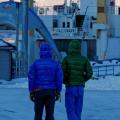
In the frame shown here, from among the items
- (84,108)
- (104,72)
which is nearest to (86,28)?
(104,72)

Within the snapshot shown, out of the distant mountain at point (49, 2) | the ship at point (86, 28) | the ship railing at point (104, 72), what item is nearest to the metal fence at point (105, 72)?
the ship railing at point (104, 72)

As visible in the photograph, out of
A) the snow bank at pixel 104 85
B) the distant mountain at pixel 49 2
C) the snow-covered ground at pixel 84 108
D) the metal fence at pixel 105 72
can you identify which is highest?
the distant mountain at pixel 49 2

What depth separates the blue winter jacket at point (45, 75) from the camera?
27.6 ft

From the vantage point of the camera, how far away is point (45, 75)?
8.42 m

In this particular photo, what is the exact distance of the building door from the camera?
2838 cm

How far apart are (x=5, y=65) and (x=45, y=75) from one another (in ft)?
66.6

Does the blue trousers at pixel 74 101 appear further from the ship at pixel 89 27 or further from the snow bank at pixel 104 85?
the ship at pixel 89 27

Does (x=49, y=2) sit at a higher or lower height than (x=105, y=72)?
higher

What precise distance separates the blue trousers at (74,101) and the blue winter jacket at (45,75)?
808 millimetres

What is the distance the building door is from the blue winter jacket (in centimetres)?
2004

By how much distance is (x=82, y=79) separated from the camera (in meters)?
9.21

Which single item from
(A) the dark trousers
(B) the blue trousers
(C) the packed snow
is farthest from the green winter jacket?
(C) the packed snow

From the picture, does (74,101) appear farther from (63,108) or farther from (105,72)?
(105,72)

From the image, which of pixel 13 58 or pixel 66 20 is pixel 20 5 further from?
pixel 66 20
